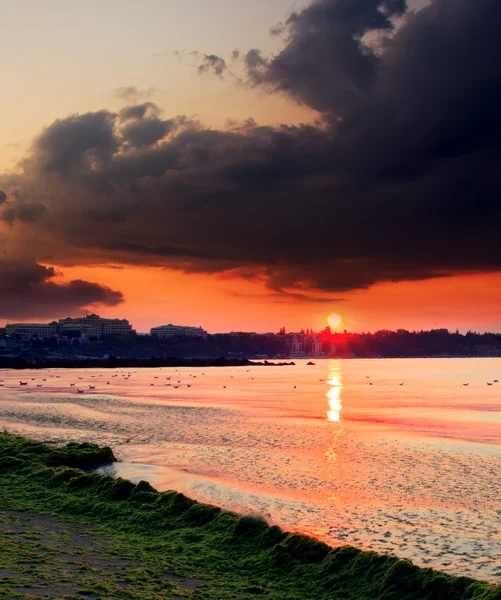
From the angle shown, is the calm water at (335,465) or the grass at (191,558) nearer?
the grass at (191,558)

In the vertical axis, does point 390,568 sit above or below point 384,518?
above

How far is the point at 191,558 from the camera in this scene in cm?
1221

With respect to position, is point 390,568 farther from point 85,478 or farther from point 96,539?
point 85,478

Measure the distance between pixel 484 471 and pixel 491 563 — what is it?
12.4 meters

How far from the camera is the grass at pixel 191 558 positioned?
10.3 metres

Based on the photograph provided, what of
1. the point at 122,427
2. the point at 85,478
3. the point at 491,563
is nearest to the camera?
the point at 491,563

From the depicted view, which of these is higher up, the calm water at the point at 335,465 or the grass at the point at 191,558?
the grass at the point at 191,558

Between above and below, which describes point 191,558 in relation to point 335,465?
above

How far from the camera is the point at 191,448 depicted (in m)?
30.8

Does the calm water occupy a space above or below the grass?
below

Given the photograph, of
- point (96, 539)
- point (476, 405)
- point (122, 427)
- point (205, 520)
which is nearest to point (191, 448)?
point (122, 427)

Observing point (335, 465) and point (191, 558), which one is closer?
point (191, 558)

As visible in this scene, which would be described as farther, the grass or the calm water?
the calm water

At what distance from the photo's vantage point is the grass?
10.3 metres
